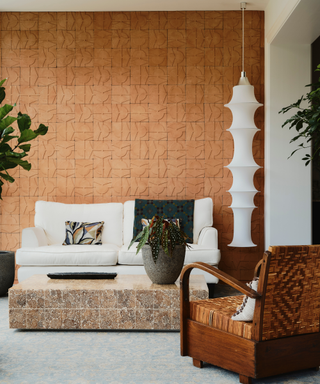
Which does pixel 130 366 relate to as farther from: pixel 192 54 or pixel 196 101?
pixel 192 54

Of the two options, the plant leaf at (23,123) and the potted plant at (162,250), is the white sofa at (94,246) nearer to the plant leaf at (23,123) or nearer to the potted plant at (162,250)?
the potted plant at (162,250)

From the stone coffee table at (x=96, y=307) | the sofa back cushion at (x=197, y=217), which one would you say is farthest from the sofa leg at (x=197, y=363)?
the sofa back cushion at (x=197, y=217)

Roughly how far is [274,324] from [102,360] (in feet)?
3.45

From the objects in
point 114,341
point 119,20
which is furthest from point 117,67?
point 114,341

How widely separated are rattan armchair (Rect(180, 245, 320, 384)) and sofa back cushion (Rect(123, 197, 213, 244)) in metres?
2.32

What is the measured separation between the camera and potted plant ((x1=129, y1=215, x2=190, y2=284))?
123 inches

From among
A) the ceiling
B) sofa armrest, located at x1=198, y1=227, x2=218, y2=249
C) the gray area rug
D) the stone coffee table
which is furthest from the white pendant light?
the gray area rug

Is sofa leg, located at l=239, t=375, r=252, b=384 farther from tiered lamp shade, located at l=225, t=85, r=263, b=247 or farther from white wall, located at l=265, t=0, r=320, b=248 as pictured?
white wall, located at l=265, t=0, r=320, b=248

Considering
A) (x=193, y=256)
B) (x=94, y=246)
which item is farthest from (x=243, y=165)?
(x=94, y=246)

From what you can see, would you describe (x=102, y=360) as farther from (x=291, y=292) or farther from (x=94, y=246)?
(x=94, y=246)

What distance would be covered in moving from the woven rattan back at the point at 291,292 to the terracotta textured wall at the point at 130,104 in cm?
287

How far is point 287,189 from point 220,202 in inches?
30.4

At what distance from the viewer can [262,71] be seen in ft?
16.5

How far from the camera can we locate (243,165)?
15.3 ft
